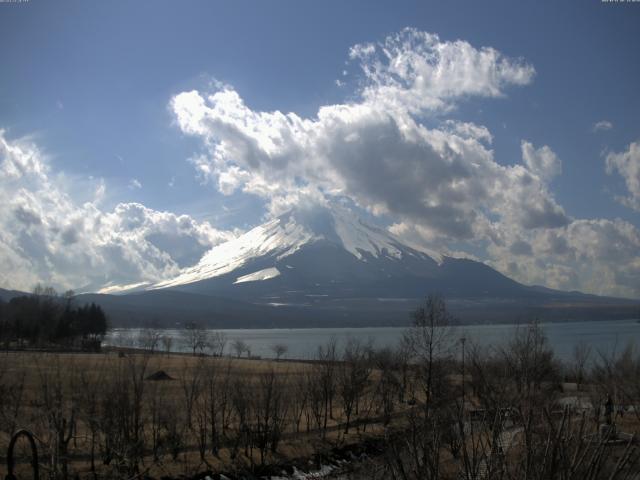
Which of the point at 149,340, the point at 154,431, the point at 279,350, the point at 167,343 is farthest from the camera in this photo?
the point at 149,340

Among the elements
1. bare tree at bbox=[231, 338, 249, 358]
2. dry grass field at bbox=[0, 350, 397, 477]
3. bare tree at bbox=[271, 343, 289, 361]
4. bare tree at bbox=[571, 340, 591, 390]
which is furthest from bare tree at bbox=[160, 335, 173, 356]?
dry grass field at bbox=[0, 350, 397, 477]

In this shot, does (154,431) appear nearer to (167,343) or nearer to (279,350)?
(279,350)

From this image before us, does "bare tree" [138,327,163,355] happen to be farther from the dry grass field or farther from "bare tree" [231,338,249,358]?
the dry grass field

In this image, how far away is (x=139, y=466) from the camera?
24500mm

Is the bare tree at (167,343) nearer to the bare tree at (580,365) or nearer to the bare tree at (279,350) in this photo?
the bare tree at (279,350)

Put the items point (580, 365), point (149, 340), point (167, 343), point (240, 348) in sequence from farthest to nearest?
point (240, 348)
point (149, 340)
point (167, 343)
point (580, 365)

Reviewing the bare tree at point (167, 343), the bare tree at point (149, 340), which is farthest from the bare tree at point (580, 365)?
the bare tree at point (167, 343)

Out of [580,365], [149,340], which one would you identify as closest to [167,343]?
[149,340]

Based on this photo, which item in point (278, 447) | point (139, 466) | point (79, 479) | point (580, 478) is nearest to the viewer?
point (580, 478)

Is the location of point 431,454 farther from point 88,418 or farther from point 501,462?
point 88,418

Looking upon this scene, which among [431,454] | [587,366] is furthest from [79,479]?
[587,366]

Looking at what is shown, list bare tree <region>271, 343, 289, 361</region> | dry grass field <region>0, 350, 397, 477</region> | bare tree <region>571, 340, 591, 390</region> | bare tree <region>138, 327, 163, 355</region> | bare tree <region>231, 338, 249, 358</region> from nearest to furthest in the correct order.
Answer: dry grass field <region>0, 350, 397, 477</region>, bare tree <region>571, 340, 591, 390</region>, bare tree <region>271, 343, 289, 361</region>, bare tree <region>138, 327, 163, 355</region>, bare tree <region>231, 338, 249, 358</region>

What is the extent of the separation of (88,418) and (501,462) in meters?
19.6

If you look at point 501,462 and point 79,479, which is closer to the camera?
point 501,462
